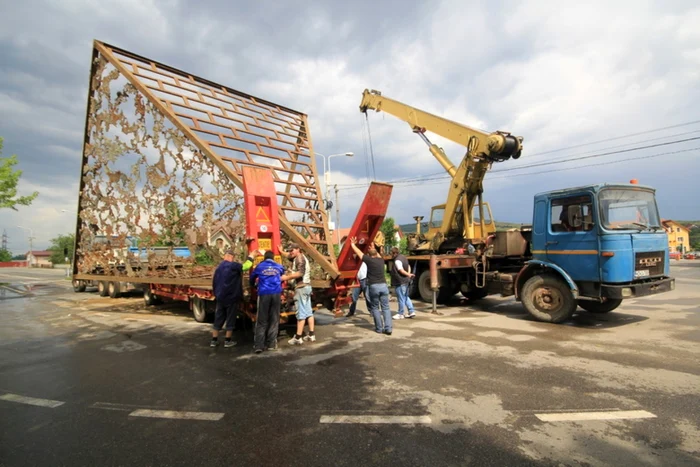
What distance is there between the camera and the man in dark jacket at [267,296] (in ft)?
19.5

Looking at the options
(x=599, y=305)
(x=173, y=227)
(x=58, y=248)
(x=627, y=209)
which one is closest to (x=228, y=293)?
(x=173, y=227)

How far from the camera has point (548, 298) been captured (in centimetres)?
791

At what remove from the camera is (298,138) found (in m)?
10.2

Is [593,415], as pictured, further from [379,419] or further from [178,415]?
[178,415]

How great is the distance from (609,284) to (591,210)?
4.67 feet

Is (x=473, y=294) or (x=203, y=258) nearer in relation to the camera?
(x=203, y=258)

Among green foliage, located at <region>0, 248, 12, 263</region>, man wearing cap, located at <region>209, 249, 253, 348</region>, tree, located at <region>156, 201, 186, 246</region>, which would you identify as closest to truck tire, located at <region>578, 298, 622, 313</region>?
man wearing cap, located at <region>209, 249, 253, 348</region>

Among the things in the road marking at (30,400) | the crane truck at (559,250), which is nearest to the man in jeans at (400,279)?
the crane truck at (559,250)

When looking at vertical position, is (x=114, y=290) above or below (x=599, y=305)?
below

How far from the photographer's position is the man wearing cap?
6.42m

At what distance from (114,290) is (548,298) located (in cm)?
1448

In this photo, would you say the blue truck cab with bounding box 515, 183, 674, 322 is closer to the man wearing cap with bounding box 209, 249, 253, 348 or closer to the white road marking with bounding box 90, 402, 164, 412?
Result: the man wearing cap with bounding box 209, 249, 253, 348

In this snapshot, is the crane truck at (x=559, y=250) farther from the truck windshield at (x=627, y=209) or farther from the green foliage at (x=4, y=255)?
the green foliage at (x=4, y=255)

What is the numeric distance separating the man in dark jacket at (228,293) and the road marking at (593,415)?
4.76 metres
